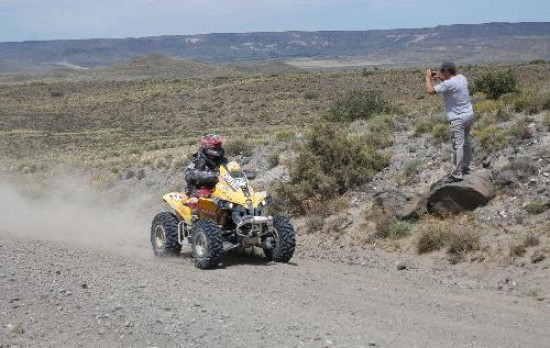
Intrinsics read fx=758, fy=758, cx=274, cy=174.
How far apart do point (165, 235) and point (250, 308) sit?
4.65 metres

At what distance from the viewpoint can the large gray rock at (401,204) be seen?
1361cm

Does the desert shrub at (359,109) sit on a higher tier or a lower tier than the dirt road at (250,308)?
higher

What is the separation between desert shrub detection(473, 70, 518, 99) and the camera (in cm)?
2767

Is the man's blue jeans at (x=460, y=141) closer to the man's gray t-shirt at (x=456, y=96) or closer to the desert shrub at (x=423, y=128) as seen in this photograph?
the man's gray t-shirt at (x=456, y=96)

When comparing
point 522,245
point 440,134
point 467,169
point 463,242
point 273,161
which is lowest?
point 273,161

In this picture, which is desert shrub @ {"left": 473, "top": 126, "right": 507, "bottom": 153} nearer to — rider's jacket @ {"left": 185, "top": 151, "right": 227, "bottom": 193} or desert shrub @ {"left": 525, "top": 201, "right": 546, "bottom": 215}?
desert shrub @ {"left": 525, "top": 201, "right": 546, "bottom": 215}

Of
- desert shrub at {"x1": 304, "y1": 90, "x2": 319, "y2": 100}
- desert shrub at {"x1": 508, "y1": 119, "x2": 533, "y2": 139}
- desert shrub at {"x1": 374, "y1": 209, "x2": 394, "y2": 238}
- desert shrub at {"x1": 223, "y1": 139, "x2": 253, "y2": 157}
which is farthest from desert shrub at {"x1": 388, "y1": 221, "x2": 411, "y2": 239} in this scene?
desert shrub at {"x1": 304, "y1": 90, "x2": 319, "y2": 100}

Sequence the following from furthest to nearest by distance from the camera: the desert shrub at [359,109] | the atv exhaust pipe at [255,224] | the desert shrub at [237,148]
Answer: the desert shrub at [359,109] < the desert shrub at [237,148] < the atv exhaust pipe at [255,224]

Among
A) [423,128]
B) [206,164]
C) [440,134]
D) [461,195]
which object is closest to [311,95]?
[423,128]

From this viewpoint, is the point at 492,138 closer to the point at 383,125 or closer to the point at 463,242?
the point at 463,242

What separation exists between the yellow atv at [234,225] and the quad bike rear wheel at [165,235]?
64 centimetres

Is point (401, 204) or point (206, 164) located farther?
point (401, 204)

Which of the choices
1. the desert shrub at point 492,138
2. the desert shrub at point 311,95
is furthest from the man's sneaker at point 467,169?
the desert shrub at point 311,95

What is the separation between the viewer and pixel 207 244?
1174 cm
